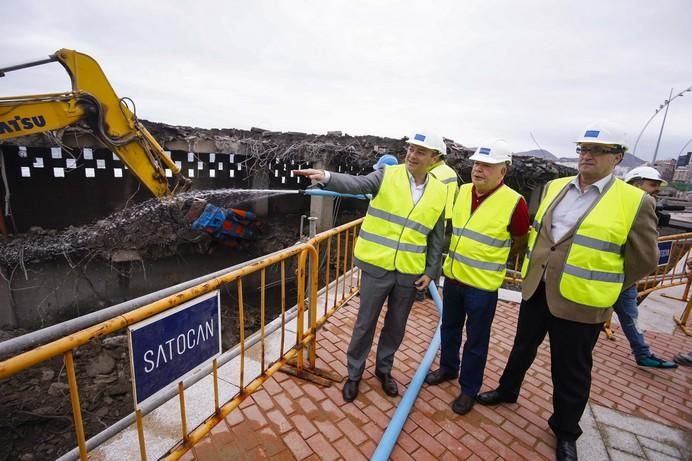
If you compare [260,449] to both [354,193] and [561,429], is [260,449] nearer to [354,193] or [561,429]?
[354,193]

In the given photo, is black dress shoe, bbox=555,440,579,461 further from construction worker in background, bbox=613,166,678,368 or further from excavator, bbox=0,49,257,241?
excavator, bbox=0,49,257,241

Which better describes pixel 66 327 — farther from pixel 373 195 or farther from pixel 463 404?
pixel 463 404

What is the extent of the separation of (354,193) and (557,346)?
1.79 metres

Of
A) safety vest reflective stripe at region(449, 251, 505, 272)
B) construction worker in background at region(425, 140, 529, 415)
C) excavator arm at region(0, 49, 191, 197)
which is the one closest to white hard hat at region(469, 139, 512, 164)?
construction worker in background at region(425, 140, 529, 415)

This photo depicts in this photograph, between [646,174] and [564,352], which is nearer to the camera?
[564,352]

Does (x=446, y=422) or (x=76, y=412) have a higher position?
(x=76, y=412)

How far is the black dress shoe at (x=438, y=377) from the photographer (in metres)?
3.08

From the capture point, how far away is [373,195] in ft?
8.35

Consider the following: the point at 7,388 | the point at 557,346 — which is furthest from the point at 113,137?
the point at 557,346

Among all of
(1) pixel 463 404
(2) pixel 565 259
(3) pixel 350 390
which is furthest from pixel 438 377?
(2) pixel 565 259

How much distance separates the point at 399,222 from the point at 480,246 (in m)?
0.66

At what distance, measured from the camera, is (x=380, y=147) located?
9.30m

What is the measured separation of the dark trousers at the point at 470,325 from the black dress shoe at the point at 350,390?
887 mm

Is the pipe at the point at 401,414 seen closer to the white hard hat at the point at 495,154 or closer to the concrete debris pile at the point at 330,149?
the white hard hat at the point at 495,154
